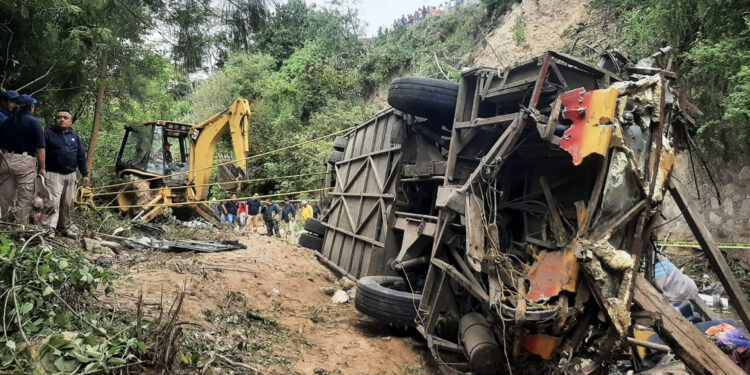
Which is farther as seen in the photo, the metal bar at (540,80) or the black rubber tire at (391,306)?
the black rubber tire at (391,306)

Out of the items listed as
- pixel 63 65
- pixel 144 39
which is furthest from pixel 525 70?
pixel 144 39

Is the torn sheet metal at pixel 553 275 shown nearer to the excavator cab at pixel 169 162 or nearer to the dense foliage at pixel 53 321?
the dense foliage at pixel 53 321

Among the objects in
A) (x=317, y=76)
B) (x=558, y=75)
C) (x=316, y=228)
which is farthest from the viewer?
(x=317, y=76)

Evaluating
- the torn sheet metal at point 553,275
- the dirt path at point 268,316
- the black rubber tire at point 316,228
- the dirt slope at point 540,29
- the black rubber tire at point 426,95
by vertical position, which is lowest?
the dirt path at point 268,316

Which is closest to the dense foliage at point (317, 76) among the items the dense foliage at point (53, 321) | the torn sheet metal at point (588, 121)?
the torn sheet metal at point (588, 121)

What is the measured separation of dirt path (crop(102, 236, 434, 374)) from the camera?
4242mm

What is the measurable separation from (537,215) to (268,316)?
3359 millimetres

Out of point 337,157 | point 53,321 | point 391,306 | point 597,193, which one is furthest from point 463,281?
point 337,157

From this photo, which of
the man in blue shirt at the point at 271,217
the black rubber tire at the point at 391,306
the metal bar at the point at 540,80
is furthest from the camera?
the man in blue shirt at the point at 271,217

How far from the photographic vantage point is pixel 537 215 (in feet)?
15.9

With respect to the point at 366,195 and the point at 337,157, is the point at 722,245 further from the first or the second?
the point at 337,157

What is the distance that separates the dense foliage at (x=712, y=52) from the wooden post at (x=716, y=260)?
4794mm

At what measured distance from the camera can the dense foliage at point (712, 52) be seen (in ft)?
26.3

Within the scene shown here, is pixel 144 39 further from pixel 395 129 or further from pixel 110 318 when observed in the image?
pixel 110 318
